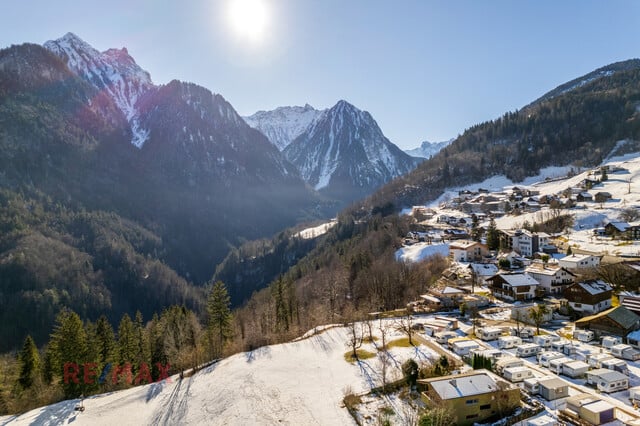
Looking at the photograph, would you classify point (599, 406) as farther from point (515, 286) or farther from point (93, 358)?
point (93, 358)

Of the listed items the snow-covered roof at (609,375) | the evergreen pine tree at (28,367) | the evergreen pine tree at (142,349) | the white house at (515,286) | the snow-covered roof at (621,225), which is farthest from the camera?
the snow-covered roof at (621,225)

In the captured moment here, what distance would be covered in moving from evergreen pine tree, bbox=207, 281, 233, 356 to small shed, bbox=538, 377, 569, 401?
136 feet

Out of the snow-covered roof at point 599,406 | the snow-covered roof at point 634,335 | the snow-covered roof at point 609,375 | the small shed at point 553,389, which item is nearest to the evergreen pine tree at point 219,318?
the small shed at point 553,389

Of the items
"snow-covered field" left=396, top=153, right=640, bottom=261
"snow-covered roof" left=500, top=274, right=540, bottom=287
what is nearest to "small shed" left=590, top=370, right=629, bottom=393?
"snow-covered roof" left=500, top=274, right=540, bottom=287

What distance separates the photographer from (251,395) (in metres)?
38.5

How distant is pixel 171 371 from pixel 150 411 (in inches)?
557

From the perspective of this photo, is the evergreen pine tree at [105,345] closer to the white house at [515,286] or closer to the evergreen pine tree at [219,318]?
the evergreen pine tree at [219,318]

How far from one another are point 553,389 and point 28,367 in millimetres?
63544

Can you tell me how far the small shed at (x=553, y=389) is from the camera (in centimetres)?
3312

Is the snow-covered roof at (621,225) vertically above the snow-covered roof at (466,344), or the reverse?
the snow-covered roof at (621,225)

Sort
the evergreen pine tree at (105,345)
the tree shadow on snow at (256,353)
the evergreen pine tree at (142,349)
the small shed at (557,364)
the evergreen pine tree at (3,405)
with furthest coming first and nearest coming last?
the evergreen pine tree at (142,349) → the evergreen pine tree at (105,345) → the tree shadow on snow at (256,353) → the evergreen pine tree at (3,405) → the small shed at (557,364)

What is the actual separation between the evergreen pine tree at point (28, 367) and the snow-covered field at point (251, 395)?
1178 cm

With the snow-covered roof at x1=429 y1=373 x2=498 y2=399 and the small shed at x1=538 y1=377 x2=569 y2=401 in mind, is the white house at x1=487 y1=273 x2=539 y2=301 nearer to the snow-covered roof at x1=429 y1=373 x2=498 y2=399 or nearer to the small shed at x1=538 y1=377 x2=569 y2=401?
the small shed at x1=538 y1=377 x2=569 y2=401

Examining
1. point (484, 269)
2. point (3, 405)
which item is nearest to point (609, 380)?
point (484, 269)
